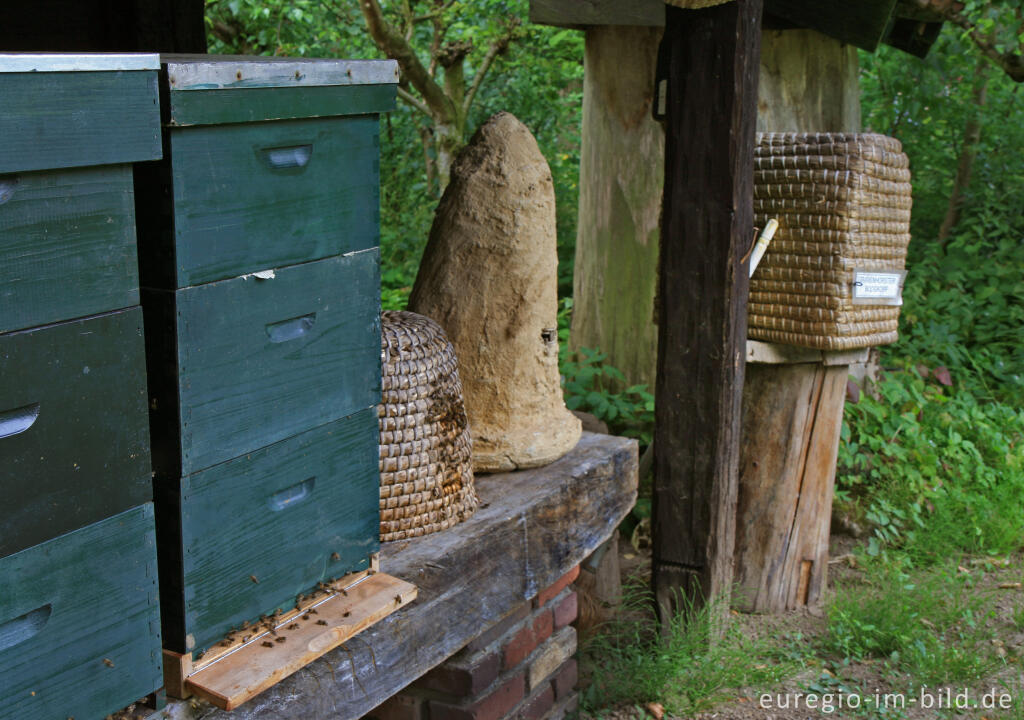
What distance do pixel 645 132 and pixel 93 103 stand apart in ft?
12.9

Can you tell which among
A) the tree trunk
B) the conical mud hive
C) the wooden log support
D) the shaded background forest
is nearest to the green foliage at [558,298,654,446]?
the shaded background forest

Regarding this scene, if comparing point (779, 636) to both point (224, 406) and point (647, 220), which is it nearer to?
point (647, 220)

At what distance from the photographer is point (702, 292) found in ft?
11.4

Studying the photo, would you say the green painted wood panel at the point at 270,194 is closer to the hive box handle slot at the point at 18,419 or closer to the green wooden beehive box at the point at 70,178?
the green wooden beehive box at the point at 70,178

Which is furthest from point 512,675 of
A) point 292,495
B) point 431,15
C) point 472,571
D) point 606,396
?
point 431,15

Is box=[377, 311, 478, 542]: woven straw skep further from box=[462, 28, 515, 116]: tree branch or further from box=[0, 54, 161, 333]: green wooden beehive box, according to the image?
box=[462, 28, 515, 116]: tree branch

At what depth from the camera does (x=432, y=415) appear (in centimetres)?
259

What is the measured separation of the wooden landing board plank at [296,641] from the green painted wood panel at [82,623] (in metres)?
0.12

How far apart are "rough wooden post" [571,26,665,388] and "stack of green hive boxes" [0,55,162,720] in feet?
12.4

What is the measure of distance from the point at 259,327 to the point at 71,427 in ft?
1.33

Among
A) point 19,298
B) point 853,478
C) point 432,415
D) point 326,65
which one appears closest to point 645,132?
point 853,478

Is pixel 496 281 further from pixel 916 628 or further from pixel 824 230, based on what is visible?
pixel 916 628

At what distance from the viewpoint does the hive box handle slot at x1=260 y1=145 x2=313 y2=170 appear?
185 centimetres

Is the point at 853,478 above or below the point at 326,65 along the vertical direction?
below
